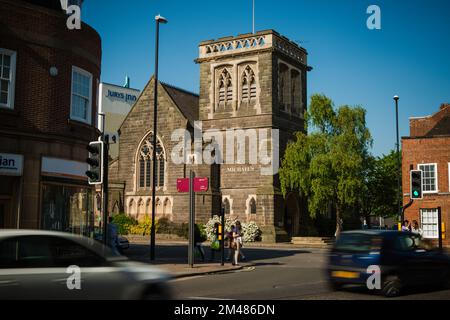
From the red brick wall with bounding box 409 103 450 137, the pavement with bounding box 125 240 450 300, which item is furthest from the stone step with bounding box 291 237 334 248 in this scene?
the pavement with bounding box 125 240 450 300

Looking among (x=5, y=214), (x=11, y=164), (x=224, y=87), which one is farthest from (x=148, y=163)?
(x=11, y=164)

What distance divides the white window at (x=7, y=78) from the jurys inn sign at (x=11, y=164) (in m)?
1.59

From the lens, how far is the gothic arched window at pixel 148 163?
4456 centimetres

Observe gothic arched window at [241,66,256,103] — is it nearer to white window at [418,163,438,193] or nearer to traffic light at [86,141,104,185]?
white window at [418,163,438,193]

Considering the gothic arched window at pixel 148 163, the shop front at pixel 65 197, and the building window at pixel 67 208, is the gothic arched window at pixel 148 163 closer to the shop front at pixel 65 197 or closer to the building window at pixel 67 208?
the building window at pixel 67 208

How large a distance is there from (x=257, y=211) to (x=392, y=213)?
29.4m

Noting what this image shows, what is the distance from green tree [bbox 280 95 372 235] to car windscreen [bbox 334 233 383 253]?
85.1 ft

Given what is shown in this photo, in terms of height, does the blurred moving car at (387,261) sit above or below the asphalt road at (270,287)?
above

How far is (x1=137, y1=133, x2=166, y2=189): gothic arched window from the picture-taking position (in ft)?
146

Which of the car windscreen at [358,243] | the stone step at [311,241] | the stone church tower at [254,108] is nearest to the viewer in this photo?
the car windscreen at [358,243]

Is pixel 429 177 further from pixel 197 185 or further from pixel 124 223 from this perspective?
pixel 124 223

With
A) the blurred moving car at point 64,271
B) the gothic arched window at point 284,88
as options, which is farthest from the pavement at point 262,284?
the gothic arched window at point 284,88

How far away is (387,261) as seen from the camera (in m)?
11.7
